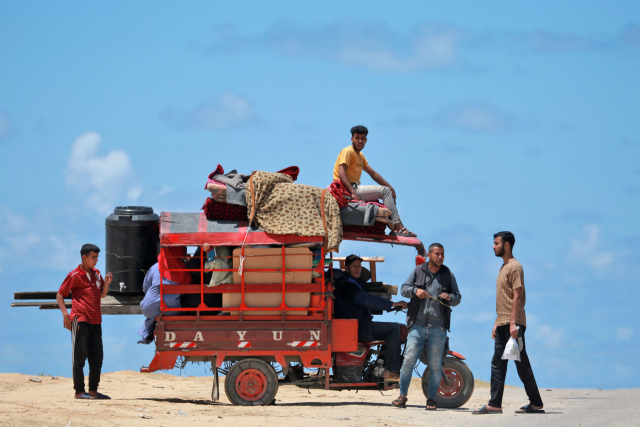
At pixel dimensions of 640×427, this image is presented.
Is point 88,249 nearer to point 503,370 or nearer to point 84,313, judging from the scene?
point 84,313

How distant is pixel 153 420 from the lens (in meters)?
8.38

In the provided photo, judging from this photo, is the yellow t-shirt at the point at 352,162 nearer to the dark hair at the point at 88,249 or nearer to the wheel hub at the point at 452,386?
the wheel hub at the point at 452,386

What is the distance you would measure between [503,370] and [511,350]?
451 mm

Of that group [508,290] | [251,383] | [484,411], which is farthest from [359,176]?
[484,411]

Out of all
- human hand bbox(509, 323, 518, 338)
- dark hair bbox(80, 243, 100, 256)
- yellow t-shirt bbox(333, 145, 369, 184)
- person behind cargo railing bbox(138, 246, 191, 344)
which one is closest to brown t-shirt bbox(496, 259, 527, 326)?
human hand bbox(509, 323, 518, 338)

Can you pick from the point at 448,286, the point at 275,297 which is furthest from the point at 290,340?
the point at 448,286

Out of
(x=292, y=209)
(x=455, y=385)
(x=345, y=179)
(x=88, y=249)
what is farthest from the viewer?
(x=345, y=179)

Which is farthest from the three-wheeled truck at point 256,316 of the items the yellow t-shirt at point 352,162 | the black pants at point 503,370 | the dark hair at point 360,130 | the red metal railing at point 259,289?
the dark hair at point 360,130

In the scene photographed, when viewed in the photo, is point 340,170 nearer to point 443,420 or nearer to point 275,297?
point 275,297

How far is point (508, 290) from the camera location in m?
9.62

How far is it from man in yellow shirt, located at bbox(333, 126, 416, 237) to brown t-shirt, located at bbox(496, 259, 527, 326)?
59.1 inches

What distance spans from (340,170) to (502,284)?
108 inches

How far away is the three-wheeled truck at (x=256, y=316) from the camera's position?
10.1 m

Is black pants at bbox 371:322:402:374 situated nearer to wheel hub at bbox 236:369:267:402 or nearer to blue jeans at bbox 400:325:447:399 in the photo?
blue jeans at bbox 400:325:447:399
